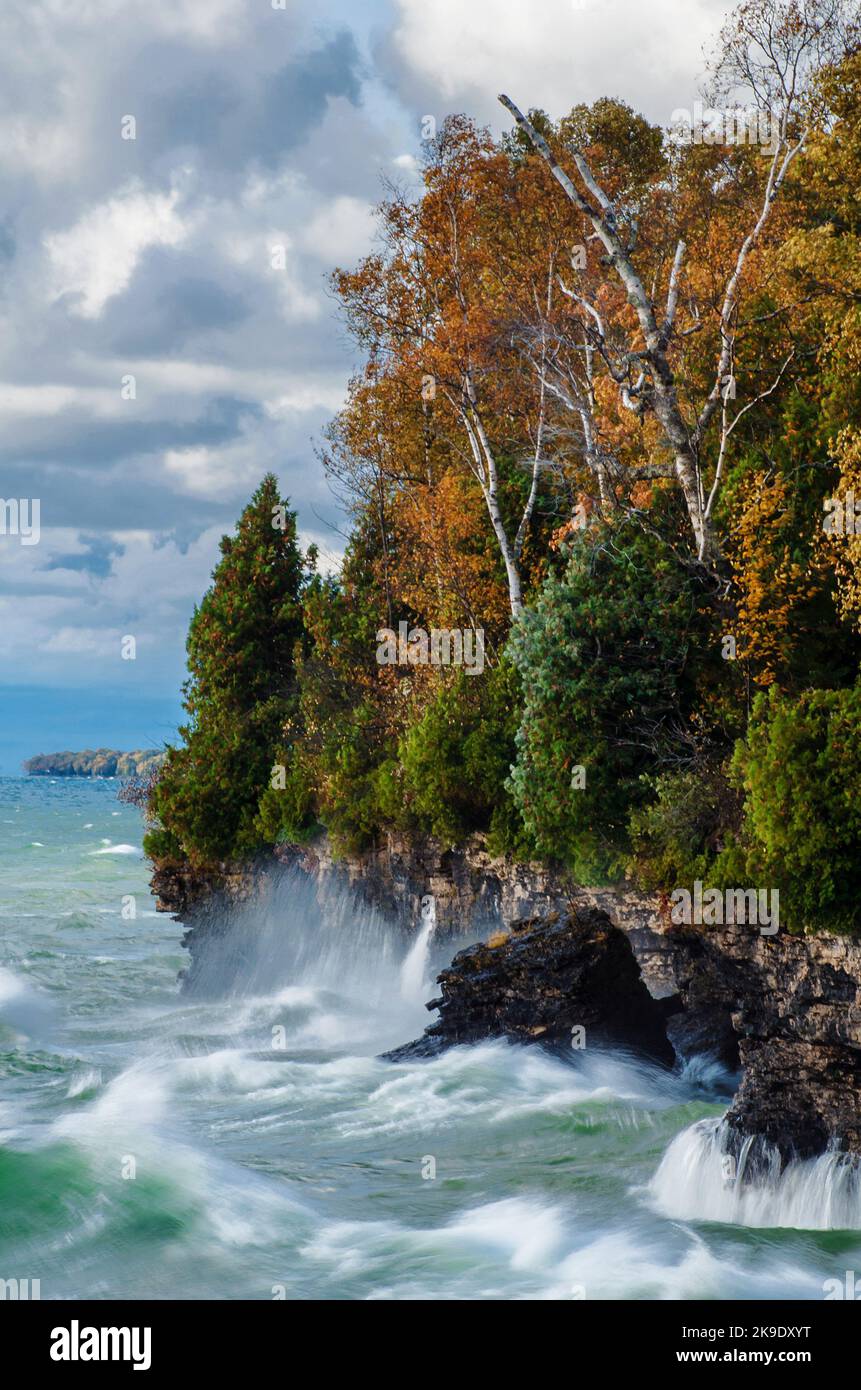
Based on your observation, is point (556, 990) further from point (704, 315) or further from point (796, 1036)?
point (704, 315)

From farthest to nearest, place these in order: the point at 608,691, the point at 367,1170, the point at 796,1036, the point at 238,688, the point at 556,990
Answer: the point at 238,688, the point at 556,990, the point at 608,691, the point at 367,1170, the point at 796,1036

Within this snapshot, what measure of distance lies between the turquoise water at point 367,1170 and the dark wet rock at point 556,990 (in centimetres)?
49

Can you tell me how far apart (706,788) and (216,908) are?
21.7 metres

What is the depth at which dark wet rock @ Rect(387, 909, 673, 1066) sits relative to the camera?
23641mm

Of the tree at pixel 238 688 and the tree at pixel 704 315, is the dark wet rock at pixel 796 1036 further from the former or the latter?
the tree at pixel 238 688

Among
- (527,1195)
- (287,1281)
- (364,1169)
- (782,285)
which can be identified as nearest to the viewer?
(287,1281)

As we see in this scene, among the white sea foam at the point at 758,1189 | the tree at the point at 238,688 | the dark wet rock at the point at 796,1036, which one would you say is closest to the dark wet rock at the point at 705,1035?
the dark wet rock at the point at 796,1036

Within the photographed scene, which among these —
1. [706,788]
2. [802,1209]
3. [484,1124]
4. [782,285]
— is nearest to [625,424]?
[782,285]

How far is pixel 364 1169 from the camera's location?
66.0ft

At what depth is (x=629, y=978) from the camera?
24.2m

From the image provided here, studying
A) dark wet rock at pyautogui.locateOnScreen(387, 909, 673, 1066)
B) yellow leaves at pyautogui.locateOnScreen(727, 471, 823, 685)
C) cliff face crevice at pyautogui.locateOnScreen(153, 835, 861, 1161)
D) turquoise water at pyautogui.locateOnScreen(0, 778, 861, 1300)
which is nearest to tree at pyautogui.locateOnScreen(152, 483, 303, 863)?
cliff face crevice at pyautogui.locateOnScreen(153, 835, 861, 1161)

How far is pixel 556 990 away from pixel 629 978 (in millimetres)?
1434

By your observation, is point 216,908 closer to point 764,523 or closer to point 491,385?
point 491,385

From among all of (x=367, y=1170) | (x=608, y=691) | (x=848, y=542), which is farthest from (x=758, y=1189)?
(x=848, y=542)
